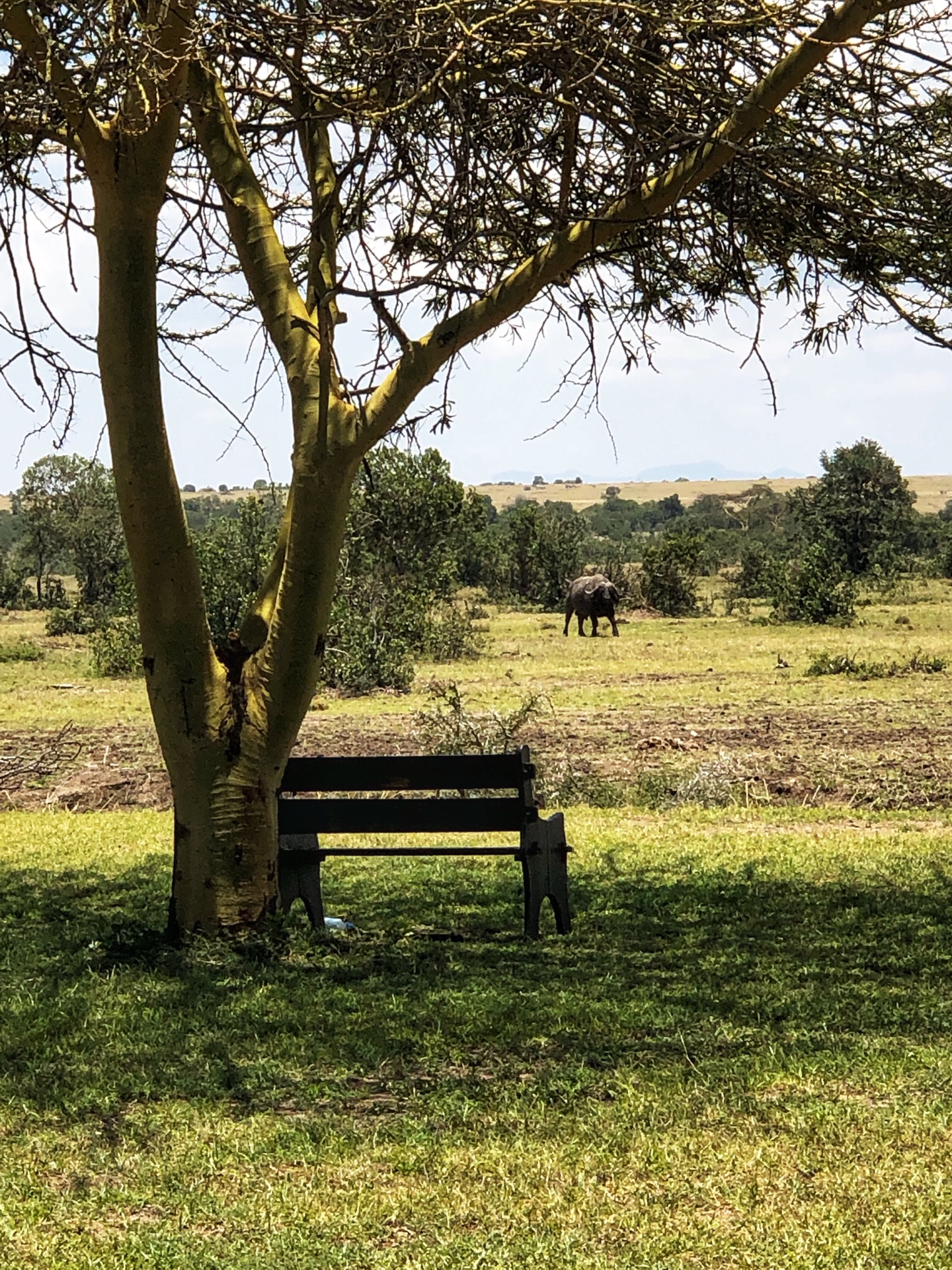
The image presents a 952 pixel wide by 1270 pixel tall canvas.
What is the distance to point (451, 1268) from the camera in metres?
3.44

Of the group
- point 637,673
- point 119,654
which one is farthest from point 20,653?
point 637,673

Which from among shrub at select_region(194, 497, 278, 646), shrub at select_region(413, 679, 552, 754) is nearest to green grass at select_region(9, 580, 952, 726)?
shrub at select_region(194, 497, 278, 646)

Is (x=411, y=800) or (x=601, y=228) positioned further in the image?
(x=411, y=800)

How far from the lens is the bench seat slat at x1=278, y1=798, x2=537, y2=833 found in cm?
712

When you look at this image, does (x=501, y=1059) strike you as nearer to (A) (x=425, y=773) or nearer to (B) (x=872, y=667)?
Result: (A) (x=425, y=773)

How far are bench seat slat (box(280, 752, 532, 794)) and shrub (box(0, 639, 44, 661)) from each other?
77.0ft

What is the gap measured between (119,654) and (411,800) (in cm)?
1949

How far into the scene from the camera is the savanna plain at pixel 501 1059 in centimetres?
367

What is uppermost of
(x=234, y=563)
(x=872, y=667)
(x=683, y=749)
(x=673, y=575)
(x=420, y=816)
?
(x=234, y=563)

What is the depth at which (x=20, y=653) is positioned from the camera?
29797 mm

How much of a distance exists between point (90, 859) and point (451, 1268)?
6.89 meters

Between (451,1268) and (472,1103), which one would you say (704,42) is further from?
(451,1268)

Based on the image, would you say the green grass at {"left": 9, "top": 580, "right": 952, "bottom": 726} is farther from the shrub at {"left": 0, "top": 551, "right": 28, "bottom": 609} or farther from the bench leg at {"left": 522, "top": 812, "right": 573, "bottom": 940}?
the shrub at {"left": 0, "top": 551, "right": 28, "bottom": 609}

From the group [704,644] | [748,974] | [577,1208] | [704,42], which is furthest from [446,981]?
[704,644]
